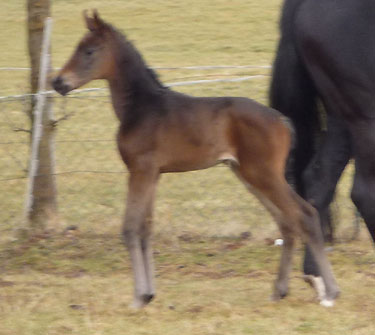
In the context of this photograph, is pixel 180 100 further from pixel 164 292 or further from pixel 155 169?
pixel 164 292

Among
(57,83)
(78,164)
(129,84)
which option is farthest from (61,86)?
(78,164)

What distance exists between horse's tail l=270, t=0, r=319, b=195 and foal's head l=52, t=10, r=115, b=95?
1030 millimetres

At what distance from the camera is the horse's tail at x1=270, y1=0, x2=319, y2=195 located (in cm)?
487

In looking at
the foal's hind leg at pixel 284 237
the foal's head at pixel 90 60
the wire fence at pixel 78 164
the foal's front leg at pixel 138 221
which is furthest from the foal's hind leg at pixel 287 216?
the wire fence at pixel 78 164

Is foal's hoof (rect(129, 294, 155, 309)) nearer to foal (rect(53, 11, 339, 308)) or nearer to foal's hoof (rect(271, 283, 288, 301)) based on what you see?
foal (rect(53, 11, 339, 308))

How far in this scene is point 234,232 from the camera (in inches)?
250

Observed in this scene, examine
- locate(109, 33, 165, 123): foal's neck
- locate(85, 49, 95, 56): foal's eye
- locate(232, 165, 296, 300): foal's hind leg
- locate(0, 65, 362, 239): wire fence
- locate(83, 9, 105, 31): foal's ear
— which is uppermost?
locate(83, 9, 105, 31): foal's ear

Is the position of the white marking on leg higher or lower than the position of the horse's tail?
lower

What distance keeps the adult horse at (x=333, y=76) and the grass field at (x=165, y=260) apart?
46 cm

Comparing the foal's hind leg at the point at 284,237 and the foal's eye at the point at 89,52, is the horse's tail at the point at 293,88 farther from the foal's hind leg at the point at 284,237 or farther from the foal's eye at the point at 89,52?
the foal's eye at the point at 89,52

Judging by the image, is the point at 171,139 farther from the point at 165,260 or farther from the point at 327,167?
the point at 165,260

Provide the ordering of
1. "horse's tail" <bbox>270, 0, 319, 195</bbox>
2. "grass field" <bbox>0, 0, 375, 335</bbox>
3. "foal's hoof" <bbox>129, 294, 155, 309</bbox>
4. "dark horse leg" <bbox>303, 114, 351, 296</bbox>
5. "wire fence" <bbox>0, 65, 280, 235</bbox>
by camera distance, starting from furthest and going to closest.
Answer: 1. "wire fence" <bbox>0, 65, 280, 235</bbox>
2. "dark horse leg" <bbox>303, 114, 351, 296</bbox>
3. "horse's tail" <bbox>270, 0, 319, 195</bbox>
4. "foal's hoof" <bbox>129, 294, 155, 309</bbox>
5. "grass field" <bbox>0, 0, 375, 335</bbox>

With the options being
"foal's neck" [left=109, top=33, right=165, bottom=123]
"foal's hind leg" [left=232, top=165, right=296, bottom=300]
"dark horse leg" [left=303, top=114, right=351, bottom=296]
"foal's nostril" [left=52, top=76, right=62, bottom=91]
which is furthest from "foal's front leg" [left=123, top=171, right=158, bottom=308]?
"dark horse leg" [left=303, top=114, right=351, bottom=296]

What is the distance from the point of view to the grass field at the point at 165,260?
4.40 m
